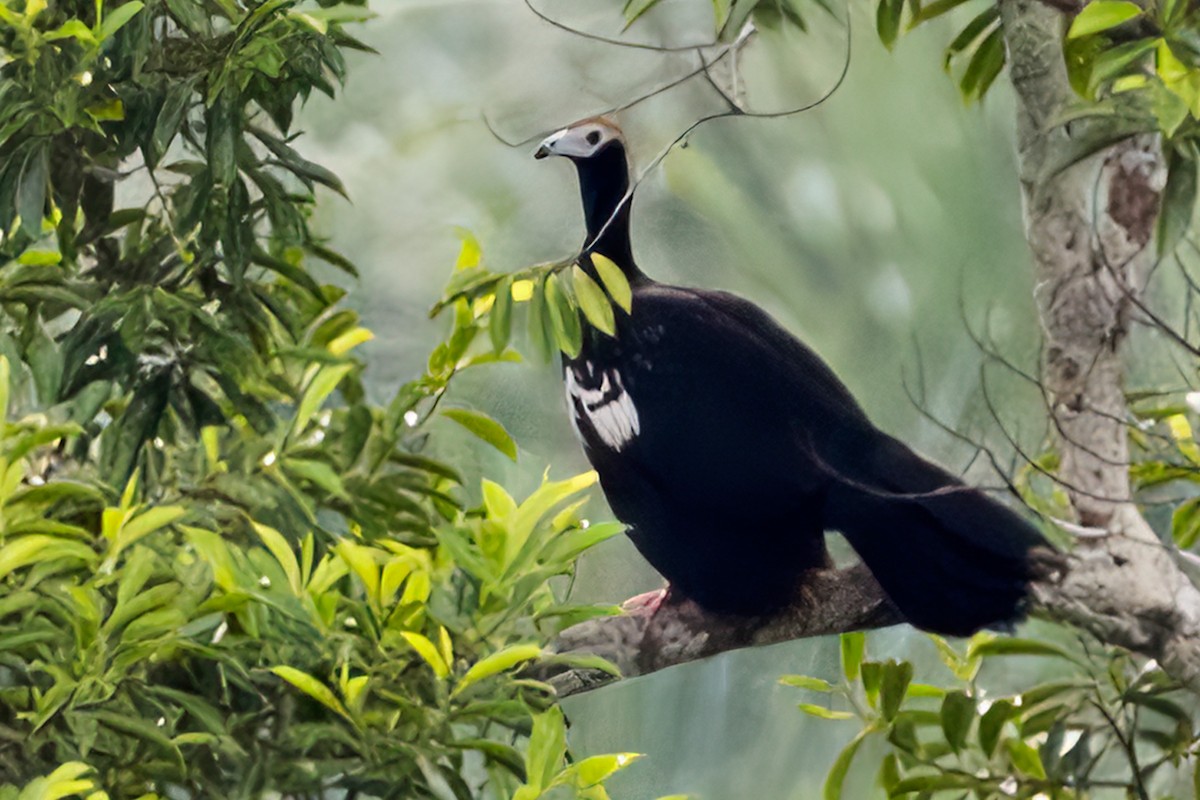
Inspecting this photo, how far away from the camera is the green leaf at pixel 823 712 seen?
1.26 m

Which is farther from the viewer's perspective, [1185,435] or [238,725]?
[1185,435]

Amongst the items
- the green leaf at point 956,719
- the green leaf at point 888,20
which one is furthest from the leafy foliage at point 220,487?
the green leaf at point 888,20

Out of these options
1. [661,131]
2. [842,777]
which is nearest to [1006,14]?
[661,131]

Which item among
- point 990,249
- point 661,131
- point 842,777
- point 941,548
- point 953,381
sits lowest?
point 842,777

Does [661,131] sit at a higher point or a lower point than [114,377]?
higher

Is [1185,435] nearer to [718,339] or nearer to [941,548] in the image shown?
[941,548]

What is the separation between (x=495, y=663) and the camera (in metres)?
1.06

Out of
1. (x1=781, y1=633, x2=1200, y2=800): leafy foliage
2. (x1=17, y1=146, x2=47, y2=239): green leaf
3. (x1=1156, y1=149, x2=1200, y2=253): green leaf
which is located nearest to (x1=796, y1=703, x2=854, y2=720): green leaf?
(x1=781, y1=633, x2=1200, y2=800): leafy foliage

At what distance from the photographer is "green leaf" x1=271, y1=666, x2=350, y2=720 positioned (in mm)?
1033

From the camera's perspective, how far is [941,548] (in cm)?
124

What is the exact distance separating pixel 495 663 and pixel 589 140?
0.55 meters

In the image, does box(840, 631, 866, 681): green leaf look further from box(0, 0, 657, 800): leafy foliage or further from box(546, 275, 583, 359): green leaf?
box(546, 275, 583, 359): green leaf

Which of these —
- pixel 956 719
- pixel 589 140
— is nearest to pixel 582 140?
pixel 589 140

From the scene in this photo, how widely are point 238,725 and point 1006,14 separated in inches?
39.9
